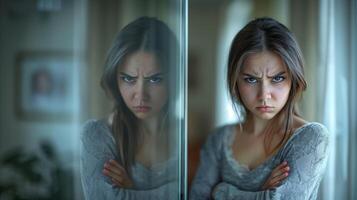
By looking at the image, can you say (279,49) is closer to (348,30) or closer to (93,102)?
(348,30)

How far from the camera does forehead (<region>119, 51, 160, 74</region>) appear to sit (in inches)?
48.6

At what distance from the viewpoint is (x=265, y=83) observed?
1.20m

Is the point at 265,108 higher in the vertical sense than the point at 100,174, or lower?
higher

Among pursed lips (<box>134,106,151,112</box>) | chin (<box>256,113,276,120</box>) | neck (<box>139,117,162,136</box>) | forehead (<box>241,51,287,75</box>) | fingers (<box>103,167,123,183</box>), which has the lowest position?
fingers (<box>103,167,123,183</box>)

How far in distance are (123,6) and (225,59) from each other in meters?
0.28

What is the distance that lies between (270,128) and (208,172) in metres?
0.18

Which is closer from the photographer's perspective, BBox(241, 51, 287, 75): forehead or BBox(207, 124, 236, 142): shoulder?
BBox(241, 51, 287, 75): forehead

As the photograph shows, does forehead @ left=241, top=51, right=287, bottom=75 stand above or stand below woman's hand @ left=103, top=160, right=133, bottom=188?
above

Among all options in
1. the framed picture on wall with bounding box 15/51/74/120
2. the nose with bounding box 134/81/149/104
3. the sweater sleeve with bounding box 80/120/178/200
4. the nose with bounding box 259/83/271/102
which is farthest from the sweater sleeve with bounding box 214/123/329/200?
the framed picture on wall with bounding box 15/51/74/120

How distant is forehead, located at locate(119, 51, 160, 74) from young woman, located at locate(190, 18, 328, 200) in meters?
0.18

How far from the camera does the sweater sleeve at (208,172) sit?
1279 millimetres

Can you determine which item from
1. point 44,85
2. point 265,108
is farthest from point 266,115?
point 44,85

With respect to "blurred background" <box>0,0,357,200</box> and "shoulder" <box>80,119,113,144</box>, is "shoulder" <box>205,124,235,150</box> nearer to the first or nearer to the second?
"blurred background" <box>0,0,357,200</box>

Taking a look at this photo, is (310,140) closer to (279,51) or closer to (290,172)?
(290,172)
